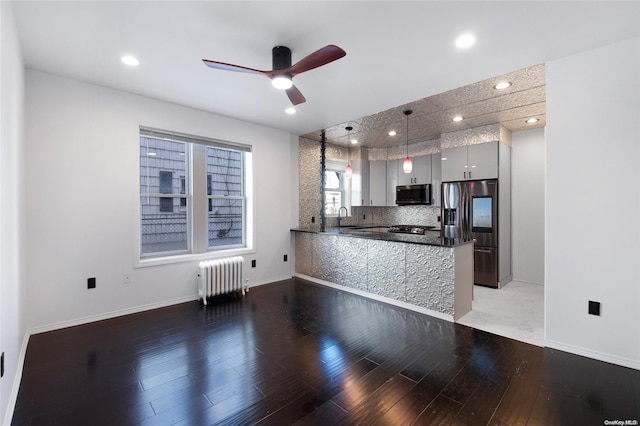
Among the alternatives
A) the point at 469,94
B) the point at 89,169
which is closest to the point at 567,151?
the point at 469,94

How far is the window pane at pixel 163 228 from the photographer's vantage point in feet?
13.2

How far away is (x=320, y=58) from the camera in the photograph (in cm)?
210

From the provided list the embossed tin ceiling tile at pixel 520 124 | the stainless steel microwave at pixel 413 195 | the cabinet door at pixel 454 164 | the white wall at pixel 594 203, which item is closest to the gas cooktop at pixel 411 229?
the stainless steel microwave at pixel 413 195

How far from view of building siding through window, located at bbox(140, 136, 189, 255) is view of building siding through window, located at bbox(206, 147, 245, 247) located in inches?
15.8

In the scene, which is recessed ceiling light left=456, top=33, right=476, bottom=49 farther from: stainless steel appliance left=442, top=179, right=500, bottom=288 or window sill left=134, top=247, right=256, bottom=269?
window sill left=134, top=247, right=256, bottom=269

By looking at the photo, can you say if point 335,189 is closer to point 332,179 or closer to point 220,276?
→ point 332,179

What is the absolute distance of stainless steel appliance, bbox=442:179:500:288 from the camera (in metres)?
4.81

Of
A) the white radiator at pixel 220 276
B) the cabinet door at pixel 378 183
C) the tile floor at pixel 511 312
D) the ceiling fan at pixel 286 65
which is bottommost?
the tile floor at pixel 511 312

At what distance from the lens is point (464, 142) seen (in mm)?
5168

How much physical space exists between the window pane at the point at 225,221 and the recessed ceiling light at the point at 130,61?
2096mm

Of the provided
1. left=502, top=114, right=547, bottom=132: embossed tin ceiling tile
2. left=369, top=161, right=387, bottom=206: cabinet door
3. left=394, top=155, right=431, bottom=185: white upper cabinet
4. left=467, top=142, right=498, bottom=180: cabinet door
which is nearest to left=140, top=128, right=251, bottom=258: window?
left=369, top=161, right=387, bottom=206: cabinet door

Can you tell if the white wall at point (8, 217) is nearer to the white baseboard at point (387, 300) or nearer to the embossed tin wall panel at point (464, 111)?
the white baseboard at point (387, 300)

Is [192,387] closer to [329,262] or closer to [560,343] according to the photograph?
[329,262]

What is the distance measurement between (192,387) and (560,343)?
3.30 metres
